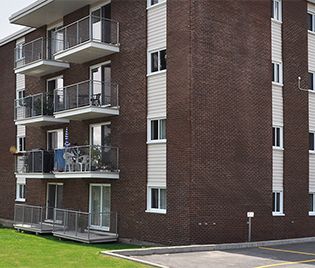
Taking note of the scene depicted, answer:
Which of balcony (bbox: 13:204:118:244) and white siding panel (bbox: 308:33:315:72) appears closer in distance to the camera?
balcony (bbox: 13:204:118:244)

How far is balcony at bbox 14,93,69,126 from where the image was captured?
86.8ft

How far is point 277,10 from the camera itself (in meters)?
23.8

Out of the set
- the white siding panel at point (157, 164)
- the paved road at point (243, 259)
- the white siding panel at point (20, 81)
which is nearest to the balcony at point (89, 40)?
the white siding panel at point (157, 164)

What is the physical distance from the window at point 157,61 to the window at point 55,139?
761 centimetres

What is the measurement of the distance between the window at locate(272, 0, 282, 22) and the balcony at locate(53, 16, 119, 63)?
669 centimetres

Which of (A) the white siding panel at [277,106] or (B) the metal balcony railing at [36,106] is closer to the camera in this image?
(A) the white siding panel at [277,106]

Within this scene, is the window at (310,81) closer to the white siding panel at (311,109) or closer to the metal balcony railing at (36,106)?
the white siding panel at (311,109)

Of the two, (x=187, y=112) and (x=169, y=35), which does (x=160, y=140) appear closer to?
(x=187, y=112)

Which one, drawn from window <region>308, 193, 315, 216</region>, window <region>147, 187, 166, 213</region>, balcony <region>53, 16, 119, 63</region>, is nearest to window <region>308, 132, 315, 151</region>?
window <region>308, 193, 315, 216</region>

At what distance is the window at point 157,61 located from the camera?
2130 cm

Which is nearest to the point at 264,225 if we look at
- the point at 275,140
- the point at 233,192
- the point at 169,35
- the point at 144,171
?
the point at 233,192

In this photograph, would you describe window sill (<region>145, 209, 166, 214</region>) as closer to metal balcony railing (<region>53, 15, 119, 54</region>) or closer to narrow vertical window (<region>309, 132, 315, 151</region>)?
metal balcony railing (<region>53, 15, 119, 54</region>)

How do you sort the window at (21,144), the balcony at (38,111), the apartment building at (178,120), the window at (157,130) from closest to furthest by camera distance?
the apartment building at (178,120) < the window at (157,130) < the balcony at (38,111) < the window at (21,144)

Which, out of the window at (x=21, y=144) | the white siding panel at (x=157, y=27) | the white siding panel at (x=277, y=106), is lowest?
the window at (x=21, y=144)
